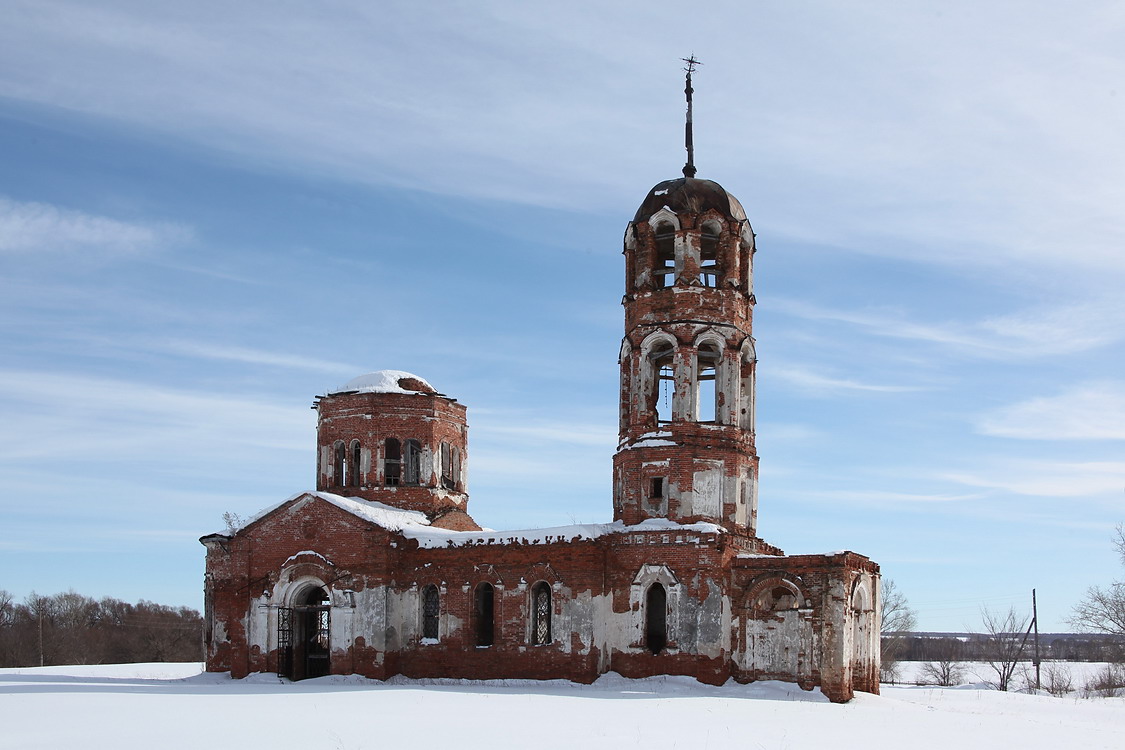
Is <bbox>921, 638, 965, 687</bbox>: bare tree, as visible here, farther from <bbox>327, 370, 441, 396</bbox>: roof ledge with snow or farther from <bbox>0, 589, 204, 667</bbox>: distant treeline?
<bbox>0, 589, 204, 667</bbox>: distant treeline

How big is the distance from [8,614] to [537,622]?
61.8 m

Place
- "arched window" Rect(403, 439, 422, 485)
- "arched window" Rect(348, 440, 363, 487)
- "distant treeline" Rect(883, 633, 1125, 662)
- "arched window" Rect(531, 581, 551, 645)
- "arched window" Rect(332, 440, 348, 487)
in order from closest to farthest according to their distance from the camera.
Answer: "arched window" Rect(531, 581, 551, 645), "arched window" Rect(348, 440, 363, 487), "arched window" Rect(403, 439, 422, 485), "arched window" Rect(332, 440, 348, 487), "distant treeline" Rect(883, 633, 1125, 662)

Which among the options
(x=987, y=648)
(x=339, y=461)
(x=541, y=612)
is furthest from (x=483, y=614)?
(x=987, y=648)

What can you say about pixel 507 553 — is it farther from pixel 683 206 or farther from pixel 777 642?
pixel 683 206

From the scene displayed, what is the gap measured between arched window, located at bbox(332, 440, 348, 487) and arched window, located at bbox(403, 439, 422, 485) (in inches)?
67.9

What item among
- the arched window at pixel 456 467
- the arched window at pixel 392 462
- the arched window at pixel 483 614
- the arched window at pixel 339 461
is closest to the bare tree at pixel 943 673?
the arched window at pixel 456 467

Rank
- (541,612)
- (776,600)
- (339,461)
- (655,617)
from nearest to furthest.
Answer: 1. (776,600)
2. (655,617)
3. (541,612)
4. (339,461)

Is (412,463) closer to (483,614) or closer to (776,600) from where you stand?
(483,614)

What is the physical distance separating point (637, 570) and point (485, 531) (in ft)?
13.7

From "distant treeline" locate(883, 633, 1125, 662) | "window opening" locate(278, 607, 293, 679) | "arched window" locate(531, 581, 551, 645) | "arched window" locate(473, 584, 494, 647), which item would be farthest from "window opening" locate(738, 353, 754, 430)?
"distant treeline" locate(883, 633, 1125, 662)

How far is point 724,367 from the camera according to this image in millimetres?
28266

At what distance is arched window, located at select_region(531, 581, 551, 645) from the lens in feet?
89.5

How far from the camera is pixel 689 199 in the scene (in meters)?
28.8

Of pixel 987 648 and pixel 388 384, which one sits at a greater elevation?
pixel 388 384
